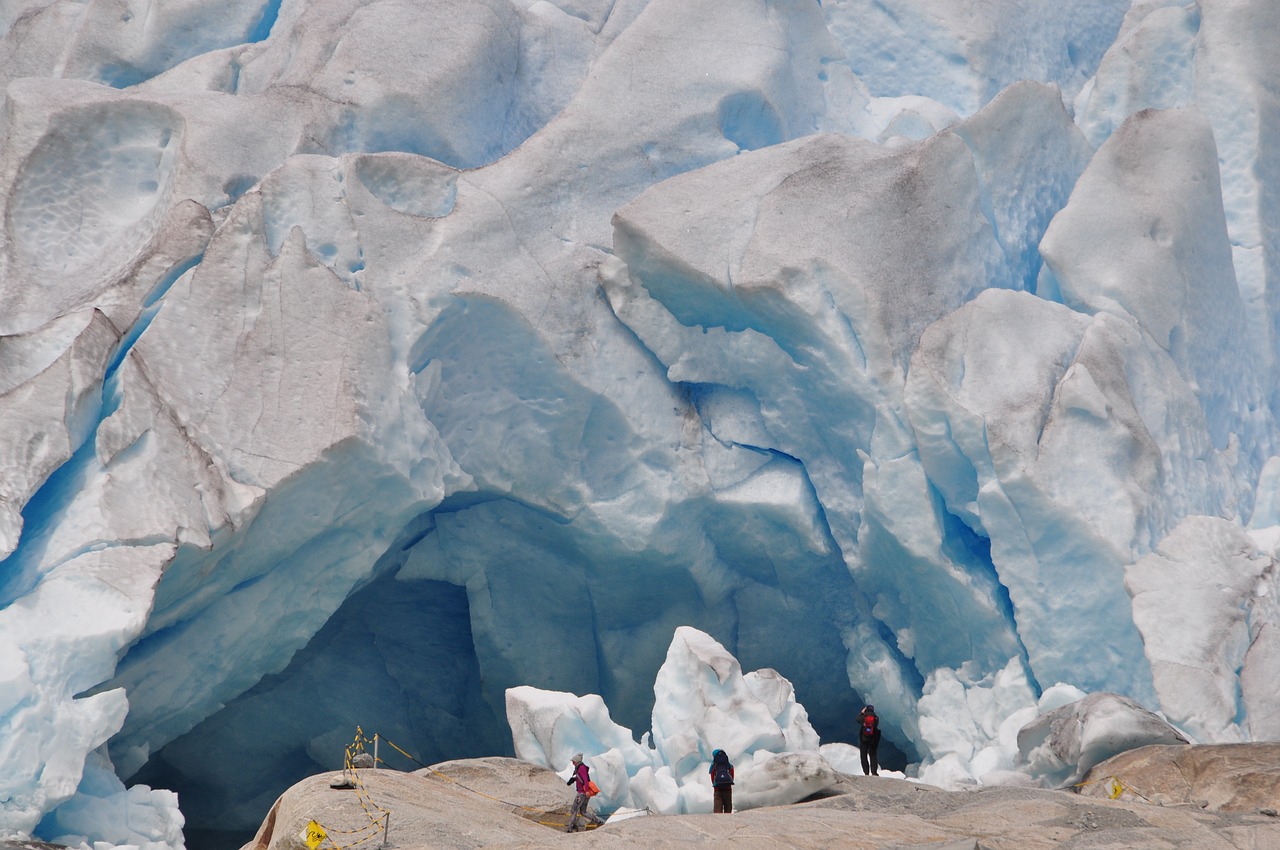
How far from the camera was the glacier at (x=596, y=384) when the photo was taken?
1138 cm

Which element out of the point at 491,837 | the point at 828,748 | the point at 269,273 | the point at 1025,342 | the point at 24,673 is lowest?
the point at 828,748

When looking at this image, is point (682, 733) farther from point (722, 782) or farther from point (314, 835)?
point (314, 835)

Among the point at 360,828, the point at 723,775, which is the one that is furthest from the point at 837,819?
the point at 360,828

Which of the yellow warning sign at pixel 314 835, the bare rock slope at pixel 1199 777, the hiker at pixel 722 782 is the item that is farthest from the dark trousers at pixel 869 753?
the yellow warning sign at pixel 314 835

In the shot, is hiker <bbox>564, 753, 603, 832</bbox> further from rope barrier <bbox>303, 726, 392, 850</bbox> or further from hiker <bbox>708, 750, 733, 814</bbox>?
rope barrier <bbox>303, 726, 392, 850</bbox>

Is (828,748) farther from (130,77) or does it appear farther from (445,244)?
(130,77)

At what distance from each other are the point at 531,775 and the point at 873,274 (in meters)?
5.64

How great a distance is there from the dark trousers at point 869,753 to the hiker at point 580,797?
288 cm

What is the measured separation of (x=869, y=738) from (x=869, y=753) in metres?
0.18

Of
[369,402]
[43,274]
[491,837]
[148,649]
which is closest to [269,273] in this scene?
[369,402]

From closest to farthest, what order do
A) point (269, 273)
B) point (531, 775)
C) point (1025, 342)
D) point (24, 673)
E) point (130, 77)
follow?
point (24, 673) → point (531, 775) → point (269, 273) → point (1025, 342) → point (130, 77)

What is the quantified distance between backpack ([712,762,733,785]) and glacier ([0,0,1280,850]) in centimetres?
119

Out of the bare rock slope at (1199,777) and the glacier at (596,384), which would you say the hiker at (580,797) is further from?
the bare rock slope at (1199,777)

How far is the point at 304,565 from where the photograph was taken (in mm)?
12250
